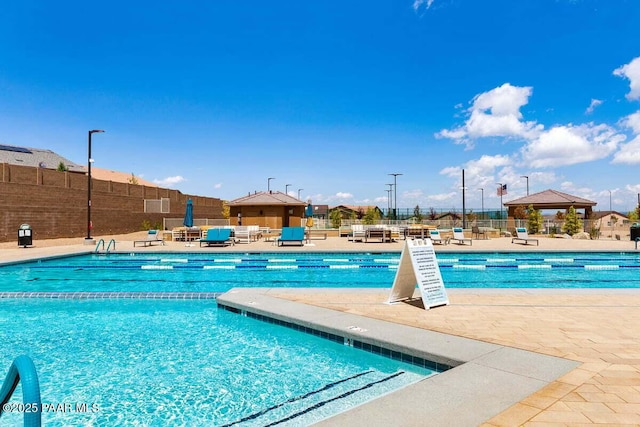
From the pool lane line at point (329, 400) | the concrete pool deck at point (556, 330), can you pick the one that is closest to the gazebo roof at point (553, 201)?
the concrete pool deck at point (556, 330)

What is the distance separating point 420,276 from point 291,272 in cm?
618

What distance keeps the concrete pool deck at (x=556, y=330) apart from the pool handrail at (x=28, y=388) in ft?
6.44

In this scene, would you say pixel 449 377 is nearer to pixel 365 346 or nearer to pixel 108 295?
pixel 365 346

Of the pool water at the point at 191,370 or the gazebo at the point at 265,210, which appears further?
the gazebo at the point at 265,210

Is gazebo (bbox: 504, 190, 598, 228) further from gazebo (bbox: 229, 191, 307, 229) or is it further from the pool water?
the pool water

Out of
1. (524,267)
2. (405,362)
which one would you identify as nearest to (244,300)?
(405,362)

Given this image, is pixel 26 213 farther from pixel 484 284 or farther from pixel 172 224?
pixel 484 284

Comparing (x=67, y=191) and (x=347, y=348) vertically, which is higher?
(x=67, y=191)

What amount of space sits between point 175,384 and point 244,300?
2.53m

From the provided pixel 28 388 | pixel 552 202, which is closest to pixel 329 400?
pixel 28 388

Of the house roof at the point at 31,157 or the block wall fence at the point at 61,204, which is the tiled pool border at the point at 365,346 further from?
the house roof at the point at 31,157

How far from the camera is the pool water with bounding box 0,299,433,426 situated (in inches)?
132

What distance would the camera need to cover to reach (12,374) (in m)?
1.86

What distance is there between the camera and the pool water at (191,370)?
11.0ft
